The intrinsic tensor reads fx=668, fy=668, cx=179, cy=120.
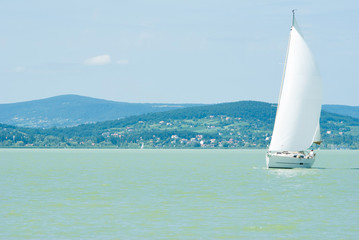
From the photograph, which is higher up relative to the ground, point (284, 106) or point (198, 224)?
point (284, 106)

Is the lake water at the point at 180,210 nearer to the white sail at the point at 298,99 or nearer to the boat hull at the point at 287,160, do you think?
the boat hull at the point at 287,160

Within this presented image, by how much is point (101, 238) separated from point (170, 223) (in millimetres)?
5935

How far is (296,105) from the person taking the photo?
78812 mm

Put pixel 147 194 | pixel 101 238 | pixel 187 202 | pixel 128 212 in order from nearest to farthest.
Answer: pixel 101 238 < pixel 128 212 < pixel 187 202 < pixel 147 194

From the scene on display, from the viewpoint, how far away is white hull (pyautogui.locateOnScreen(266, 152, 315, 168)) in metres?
78.6

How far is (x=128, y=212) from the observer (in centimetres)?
4144

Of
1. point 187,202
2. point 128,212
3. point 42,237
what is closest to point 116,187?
point 187,202

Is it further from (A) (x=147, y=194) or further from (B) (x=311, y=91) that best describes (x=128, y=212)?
(B) (x=311, y=91)

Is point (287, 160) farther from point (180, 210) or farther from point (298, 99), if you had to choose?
point (180, 210)

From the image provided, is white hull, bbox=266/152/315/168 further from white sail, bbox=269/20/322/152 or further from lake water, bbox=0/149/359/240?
lake water, bbox=0/149/359/240

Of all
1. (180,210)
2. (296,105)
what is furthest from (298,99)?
(180,210)

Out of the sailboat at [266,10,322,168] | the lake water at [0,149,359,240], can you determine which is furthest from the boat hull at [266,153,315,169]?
the lake water at [0,149,359,240]

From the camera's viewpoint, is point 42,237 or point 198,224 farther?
point 198,224

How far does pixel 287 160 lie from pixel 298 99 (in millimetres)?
7301
